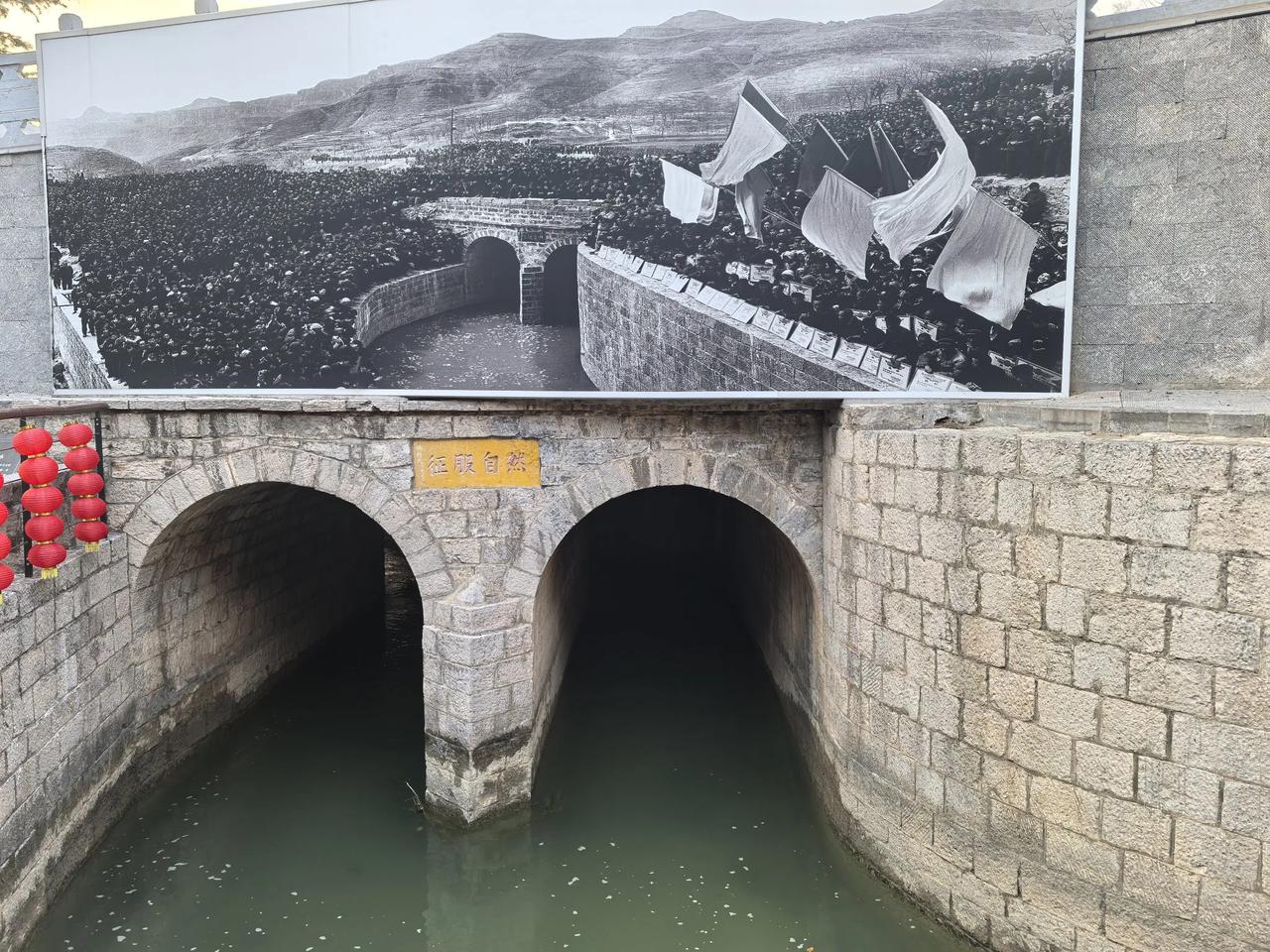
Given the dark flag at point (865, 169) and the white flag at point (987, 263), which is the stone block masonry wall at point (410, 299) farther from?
the white flag at point (987, 263)

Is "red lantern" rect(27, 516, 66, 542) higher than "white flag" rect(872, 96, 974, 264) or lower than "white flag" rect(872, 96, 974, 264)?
lower

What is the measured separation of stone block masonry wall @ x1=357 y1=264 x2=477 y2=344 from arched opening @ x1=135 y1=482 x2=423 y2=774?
1.56 m

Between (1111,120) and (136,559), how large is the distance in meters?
7.81

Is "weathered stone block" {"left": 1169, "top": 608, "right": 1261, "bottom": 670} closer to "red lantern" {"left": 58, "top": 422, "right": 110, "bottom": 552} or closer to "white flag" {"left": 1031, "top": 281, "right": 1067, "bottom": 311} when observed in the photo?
"white flag" {"left": 1031, "top": 281, "right": 1067, "bottom": 311}

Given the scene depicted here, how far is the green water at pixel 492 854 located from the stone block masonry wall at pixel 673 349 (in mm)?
3364

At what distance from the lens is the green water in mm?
5301

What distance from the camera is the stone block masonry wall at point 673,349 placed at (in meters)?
5.93

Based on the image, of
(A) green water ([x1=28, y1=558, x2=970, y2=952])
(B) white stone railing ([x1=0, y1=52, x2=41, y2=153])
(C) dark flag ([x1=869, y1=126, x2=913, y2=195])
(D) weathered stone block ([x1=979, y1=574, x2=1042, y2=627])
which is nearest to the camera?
(D) weathered stone block ([x1=979, y1=574, x2=1042, y2=627])

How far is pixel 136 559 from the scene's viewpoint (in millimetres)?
6469

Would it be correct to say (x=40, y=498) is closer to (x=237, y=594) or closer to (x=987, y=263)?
(x=237, y=594)

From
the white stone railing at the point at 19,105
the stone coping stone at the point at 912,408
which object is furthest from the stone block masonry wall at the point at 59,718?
the white stone railing at the point at 19,105

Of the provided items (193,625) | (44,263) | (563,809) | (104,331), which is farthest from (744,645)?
(44,263)

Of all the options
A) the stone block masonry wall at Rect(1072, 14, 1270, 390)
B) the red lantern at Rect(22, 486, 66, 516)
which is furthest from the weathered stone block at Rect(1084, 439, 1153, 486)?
the red lantern at Rect(22, 486, 66, 516)

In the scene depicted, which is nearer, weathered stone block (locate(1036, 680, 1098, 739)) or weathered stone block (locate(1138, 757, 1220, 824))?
weathered stone block (locate(1138, 757, 1220, 824))
